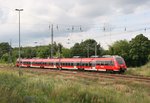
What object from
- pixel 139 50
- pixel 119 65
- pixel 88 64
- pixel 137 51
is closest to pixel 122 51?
pixel 139 50

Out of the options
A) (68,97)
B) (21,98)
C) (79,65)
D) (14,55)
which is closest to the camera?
(21,98)

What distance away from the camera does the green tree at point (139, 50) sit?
98.0 metres

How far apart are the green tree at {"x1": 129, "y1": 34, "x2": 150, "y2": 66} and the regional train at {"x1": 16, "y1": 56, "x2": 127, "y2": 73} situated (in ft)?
101

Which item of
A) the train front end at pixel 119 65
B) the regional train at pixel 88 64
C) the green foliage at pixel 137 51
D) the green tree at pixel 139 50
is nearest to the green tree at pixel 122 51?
the green foliage at pixel 137 51

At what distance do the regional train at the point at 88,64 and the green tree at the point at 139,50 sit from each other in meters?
30.8

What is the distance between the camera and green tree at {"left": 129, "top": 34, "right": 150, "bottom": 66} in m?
98.0

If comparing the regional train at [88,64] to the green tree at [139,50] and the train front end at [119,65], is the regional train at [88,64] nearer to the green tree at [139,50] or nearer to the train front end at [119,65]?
the train front end at [119,65]

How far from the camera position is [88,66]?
57438 mm

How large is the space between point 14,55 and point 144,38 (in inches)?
2233

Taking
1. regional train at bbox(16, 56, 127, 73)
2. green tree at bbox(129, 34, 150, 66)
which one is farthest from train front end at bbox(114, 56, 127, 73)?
green tree at bbox(129, 34, 150, 66)

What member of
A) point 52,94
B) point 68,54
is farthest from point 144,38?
point 52,94

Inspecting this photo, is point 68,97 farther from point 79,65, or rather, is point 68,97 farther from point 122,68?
point 79,65

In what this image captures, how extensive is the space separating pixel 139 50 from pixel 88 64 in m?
46.8

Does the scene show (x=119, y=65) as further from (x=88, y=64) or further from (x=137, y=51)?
(x=137, y=51)
